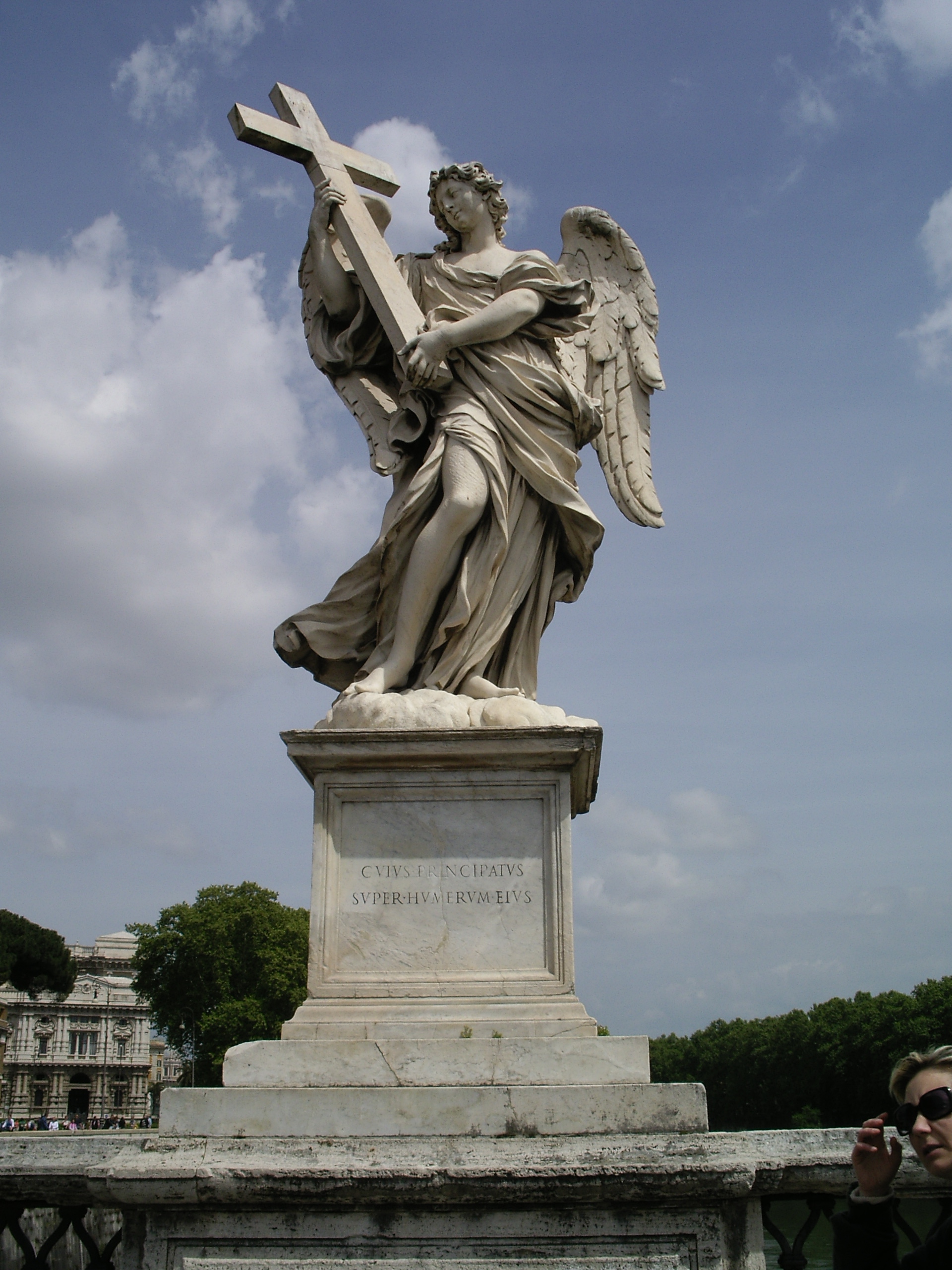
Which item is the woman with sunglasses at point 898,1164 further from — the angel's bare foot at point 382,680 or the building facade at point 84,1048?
the building facade at point 84,1048

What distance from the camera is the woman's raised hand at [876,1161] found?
8.50 feet

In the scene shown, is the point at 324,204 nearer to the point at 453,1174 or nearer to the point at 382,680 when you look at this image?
the point at 382,680

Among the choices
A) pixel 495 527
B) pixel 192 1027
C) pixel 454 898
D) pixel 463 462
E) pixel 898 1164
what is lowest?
pixel 898 1164

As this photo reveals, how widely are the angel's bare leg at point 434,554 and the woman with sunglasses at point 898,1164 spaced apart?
3593 millimetres

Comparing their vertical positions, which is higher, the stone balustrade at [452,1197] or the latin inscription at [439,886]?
the latin inscription at [439,886]

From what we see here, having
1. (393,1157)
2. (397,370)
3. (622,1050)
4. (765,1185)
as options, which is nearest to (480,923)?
(622,1050)

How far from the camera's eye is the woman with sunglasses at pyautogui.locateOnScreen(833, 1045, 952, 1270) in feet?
7.97

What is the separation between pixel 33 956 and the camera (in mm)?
55094

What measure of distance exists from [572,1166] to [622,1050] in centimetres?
79

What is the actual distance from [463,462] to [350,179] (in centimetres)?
252

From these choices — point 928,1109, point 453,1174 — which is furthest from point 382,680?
point 928,1109

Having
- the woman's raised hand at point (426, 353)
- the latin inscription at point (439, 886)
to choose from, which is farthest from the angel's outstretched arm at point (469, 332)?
the latin inscription at point (439, 886)

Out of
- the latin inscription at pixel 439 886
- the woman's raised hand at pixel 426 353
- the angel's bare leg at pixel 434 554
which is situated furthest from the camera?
the woman's raised hand at pixel 426 353

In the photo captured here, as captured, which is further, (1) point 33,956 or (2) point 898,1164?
(1) point 33,956
